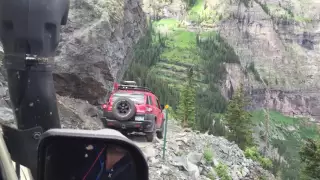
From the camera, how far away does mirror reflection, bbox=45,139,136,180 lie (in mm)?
1461

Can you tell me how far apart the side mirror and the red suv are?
10264 mm

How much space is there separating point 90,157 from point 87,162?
1.0 inches

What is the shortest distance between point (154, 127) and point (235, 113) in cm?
4278

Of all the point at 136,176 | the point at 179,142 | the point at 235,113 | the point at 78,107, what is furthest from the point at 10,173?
the point at 235,113

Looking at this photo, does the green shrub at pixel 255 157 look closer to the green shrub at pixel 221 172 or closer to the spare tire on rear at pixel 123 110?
the green shrub at pixel 221 172

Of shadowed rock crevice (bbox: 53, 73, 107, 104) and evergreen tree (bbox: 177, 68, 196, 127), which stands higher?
shadowed rock crevice (bbox: 53, 73, 107, 104)

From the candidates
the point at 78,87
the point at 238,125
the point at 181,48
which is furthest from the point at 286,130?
the point at 78,87

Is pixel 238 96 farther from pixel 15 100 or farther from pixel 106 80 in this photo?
pixel 15 100

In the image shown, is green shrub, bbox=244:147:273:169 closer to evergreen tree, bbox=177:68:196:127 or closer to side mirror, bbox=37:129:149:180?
evergreen tree, bbox=177:68:196:127

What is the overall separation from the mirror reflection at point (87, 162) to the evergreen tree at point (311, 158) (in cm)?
2616

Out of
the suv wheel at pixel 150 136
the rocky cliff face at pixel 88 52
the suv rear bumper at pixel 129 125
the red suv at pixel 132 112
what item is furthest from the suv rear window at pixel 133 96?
the rocky cliff face at pixel 88 52

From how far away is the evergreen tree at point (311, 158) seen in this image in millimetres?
25625

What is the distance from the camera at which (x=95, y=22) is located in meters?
15.5

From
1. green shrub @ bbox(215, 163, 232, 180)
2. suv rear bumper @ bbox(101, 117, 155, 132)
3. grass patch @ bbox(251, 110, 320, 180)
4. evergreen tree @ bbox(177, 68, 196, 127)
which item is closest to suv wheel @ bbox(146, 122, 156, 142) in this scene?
suv rear bumper @ bbox(101, 117, 155, 132)
